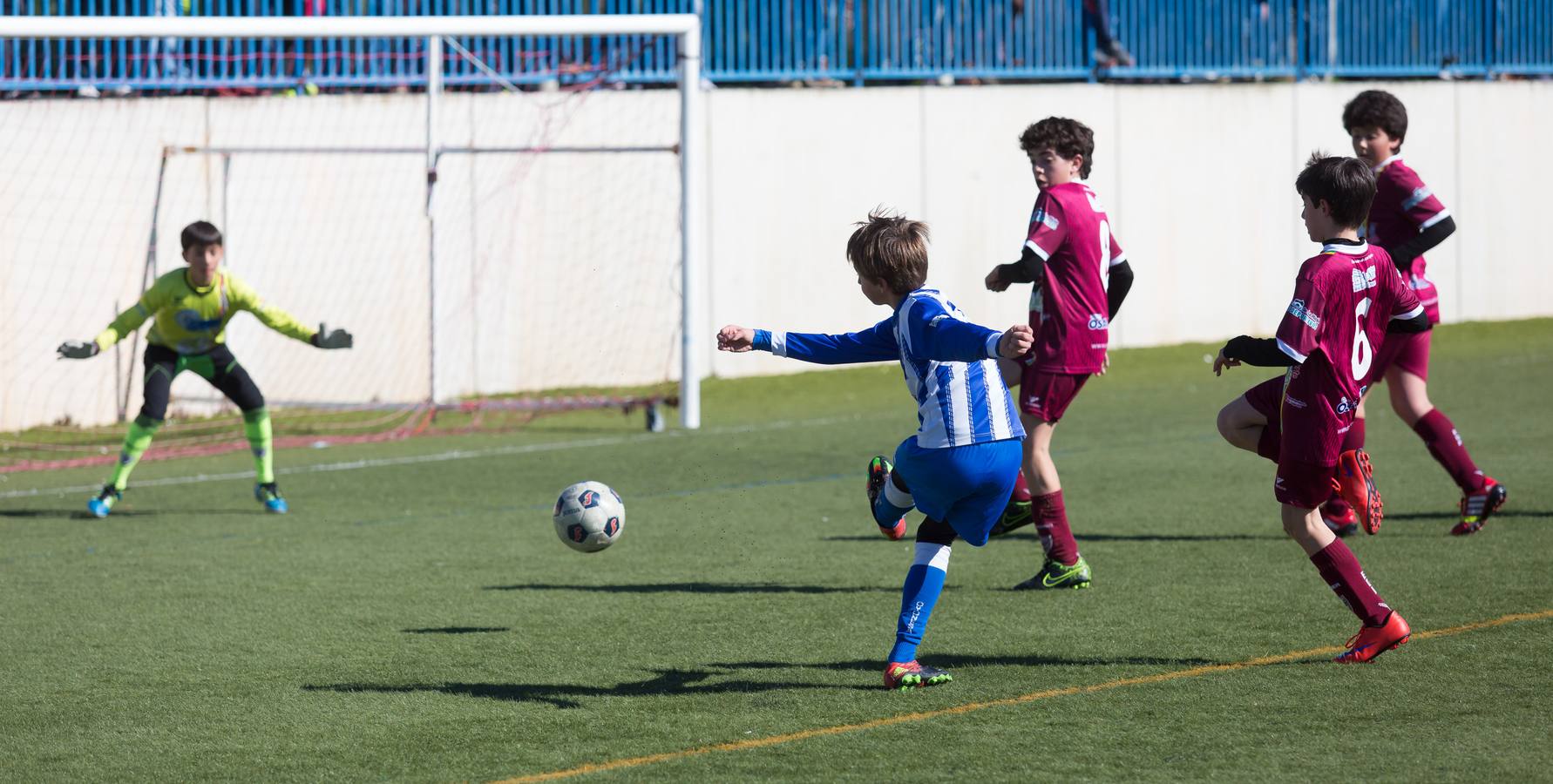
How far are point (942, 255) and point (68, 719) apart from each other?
12.8 m

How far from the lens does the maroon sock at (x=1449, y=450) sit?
796 centimetres

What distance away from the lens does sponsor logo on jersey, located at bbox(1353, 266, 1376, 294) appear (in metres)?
5.57

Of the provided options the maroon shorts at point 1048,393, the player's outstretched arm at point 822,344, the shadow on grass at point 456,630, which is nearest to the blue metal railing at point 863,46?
the maroon shorts at point 1048,393

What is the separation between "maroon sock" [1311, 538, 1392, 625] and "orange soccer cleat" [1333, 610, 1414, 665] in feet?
0.07

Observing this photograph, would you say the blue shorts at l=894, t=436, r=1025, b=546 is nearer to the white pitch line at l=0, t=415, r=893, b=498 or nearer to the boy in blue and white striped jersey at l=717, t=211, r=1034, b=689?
the boy in blue and white striped jersey at l=717, t=211, r=1034, b=689

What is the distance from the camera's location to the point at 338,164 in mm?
15070

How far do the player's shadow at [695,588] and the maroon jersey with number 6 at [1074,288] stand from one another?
115cm

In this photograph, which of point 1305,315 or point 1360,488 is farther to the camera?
point 1360,488

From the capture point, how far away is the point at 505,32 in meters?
13.0

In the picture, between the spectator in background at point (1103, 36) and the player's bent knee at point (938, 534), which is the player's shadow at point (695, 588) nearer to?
the player's bent knee at point (938, 534)

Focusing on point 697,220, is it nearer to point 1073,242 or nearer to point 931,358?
point 1073,242

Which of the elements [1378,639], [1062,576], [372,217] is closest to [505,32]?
[372,217]

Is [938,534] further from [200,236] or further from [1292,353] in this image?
[200,236]

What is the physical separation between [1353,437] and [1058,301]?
4.14ft
